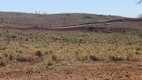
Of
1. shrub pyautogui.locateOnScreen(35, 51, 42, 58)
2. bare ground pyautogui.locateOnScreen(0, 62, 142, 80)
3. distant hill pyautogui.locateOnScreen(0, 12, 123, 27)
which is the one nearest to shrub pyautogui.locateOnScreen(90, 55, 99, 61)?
Result: shrub pyautogui.locateOnScreen(35, 51, 42, 58)

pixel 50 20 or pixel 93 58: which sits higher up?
pixel 93 58

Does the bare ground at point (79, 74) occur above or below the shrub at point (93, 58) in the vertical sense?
above

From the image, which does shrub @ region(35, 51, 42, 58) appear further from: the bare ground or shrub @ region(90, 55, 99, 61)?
the bare ground

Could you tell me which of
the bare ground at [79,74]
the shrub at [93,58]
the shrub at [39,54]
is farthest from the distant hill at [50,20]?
the bare ground at [79,74]

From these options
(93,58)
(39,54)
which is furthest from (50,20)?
(93,58)

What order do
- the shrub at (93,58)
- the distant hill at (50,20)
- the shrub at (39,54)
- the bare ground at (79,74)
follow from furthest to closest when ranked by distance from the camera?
the distant hill at (50,20)
the shrub at (39,54)
the shrub at (93,58)
the bare ground at (79,74)

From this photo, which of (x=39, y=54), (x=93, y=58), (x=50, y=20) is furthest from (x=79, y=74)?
(x=50, y=20)

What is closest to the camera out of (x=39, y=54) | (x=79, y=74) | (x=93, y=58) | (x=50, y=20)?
(x=79, y=74)

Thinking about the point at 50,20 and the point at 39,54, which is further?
the point at 50,20

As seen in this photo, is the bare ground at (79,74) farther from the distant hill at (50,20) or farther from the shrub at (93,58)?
the distant hill at (50,20)

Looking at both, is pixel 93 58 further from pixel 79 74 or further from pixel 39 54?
pixel 79 74

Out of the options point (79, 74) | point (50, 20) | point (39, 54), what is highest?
point (79, 74)

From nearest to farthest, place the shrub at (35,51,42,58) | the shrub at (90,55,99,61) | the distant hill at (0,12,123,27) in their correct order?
the shrub at (90,55,99,61)
the shrub at (35,51,42,58)
the distant hill at (0,12,123,27)

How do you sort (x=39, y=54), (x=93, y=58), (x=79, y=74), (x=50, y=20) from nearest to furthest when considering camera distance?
(x=79, y=74)
(x=93, y=58)
(x=39, y=54)
(x=50, y=20)
